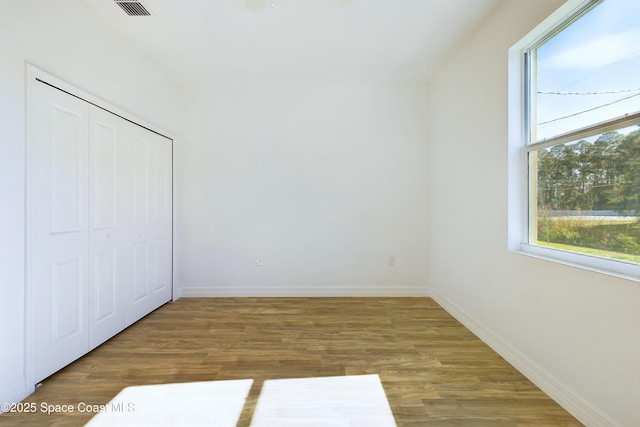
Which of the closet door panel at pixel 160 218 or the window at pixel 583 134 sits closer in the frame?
the window at pixel 583 134

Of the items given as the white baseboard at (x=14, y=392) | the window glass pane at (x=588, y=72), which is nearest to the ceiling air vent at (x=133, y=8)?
the white baseboard at (x=14, y=392)

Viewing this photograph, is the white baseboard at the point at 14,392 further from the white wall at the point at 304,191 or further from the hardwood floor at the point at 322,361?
the white wall at the point at 304,191

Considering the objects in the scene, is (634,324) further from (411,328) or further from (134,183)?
(134,183)

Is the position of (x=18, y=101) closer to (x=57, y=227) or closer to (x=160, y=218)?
(x=57, y=227)

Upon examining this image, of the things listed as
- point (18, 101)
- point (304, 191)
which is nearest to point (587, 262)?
point (304, 191)

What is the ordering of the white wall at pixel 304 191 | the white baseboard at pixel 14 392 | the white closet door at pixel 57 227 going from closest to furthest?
1. the white baseboard at pixel 14 392
2. the white closet door at pixel 57 227
3. the white wall at pixel 304 191

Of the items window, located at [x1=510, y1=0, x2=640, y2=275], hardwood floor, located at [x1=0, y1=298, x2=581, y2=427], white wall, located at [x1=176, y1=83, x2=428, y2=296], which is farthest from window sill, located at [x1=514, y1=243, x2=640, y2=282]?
white wall, located at [x1=176, y1=83, x2=428, y2=296]

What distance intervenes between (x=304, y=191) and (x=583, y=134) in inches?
107

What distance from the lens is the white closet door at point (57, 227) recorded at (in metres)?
1.81

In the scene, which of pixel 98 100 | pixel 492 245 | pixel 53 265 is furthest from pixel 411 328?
pixel 98 100

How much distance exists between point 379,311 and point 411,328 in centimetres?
50

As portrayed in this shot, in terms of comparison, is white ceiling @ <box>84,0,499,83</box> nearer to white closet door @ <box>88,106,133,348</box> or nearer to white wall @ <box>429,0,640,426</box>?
white wall @ <box>429,0,640,426</box>

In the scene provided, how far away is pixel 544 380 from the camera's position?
1809 mm

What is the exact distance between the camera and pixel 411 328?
2750mm
